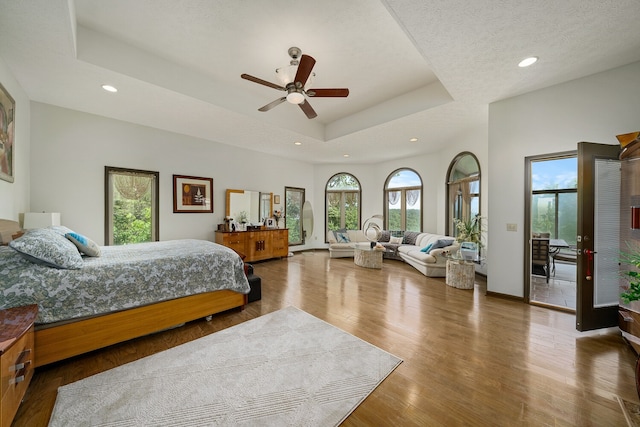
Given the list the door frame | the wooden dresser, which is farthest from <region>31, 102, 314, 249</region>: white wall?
the door frame

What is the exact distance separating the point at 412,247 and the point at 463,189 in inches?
69.9

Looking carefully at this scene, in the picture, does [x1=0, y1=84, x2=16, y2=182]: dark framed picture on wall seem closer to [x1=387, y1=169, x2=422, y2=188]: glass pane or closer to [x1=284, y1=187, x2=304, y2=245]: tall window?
[x1=284, y1=187, x2=304, y2=245]: tall window

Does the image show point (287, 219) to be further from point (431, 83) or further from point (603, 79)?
point (603, 79)

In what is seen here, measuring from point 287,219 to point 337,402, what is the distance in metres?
5.77

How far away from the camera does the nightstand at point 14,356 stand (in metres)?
1.27

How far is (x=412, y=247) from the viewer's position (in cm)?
580

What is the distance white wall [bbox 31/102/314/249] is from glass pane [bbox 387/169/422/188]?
4649 millimetres

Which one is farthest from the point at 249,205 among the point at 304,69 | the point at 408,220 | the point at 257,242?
the point at 408,220

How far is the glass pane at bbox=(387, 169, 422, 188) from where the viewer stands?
22.4ft

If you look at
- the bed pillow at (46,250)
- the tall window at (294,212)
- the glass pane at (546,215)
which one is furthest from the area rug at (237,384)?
the tall window at (294,212)

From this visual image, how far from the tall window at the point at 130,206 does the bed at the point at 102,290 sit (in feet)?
6.46

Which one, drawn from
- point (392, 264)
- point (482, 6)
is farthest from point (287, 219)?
point (482, 6)

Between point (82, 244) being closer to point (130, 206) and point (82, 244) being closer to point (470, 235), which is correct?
point (130, 206)

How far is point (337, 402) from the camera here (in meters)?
1.55
